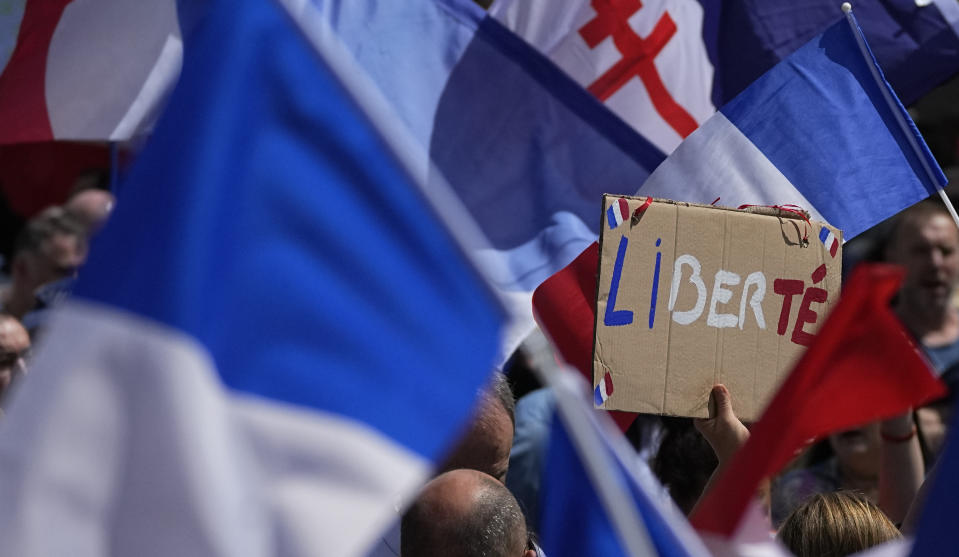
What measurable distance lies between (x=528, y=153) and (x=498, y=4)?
2.52ft

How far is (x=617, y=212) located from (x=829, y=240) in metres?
0.51

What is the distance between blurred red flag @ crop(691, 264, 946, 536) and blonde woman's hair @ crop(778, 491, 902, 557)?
1.07 m

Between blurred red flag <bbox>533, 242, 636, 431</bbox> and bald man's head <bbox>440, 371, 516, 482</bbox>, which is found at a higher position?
blurred red flag <bbox>533, 242, 636, 431</bbox>

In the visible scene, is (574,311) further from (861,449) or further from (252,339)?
(252,339)

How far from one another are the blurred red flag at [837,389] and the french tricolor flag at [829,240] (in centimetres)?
123

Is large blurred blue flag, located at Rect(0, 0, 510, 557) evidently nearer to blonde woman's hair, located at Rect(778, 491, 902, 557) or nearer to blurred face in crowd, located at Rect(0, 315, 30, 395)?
blonde woman's hair, located at Rect(778, 491, 902, 557)

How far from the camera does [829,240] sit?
2.85 meters

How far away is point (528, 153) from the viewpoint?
4086 millimetres

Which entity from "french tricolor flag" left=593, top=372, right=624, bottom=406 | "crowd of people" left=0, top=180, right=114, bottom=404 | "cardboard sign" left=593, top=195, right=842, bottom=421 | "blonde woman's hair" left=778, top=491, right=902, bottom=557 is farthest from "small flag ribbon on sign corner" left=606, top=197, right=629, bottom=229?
"crowd of people" left=0, top=180, right=114, bottom=404

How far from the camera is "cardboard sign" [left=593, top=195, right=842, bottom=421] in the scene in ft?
8.75

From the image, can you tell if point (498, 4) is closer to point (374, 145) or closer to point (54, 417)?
point (374, 145)

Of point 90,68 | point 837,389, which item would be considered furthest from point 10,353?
point 837,389

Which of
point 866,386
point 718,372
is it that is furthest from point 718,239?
point 866,386

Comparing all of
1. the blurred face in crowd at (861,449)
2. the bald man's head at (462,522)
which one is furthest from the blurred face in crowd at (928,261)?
the bald man's head at (462,522)
